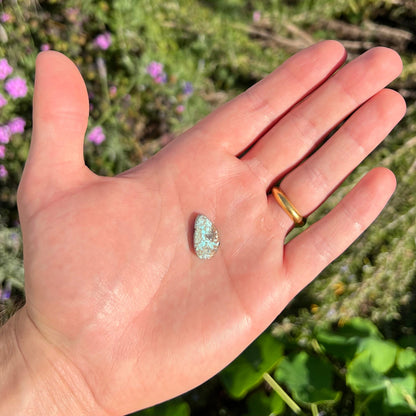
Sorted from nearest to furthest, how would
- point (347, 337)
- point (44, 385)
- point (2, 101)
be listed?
point (44, 385) → point (347, 337) → point (2, 101)

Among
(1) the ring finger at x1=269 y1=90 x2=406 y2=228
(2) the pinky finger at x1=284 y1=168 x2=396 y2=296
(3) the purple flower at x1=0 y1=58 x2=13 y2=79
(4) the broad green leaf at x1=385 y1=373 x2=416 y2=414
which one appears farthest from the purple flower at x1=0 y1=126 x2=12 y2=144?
(4) the broad green leaf at x1=385 y1=373 x2=416 y2=414

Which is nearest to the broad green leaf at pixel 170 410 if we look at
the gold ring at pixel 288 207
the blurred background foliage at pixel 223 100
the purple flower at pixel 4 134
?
the blurred background foliage at pixel 223 100

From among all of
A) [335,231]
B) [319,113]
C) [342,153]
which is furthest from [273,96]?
[335,231]

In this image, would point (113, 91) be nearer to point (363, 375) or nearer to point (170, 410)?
point (170, 410)

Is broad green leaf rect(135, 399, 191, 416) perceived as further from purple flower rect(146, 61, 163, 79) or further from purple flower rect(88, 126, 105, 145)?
purple flower rect(146, 61, 163, 79)

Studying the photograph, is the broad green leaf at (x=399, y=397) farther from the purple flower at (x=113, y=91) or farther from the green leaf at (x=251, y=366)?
the purple flower at (x=113, y=91)

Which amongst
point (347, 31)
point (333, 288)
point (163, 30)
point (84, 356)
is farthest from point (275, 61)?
point (84, 356)

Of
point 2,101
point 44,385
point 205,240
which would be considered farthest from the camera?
point 2,101
